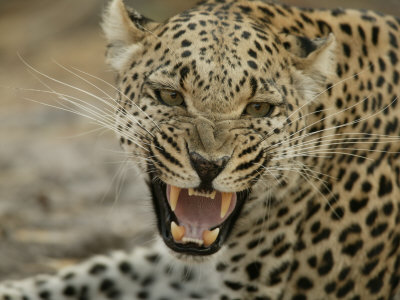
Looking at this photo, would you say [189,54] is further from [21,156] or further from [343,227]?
[21,156]

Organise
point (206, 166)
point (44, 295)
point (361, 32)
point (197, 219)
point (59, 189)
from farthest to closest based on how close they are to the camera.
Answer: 1. point (59, 189)
2. point (44, 295)
3. point (361, 32)
4. point (197, 219)
5. point (206, 166)

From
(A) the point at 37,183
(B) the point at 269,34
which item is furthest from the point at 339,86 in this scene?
(A) the point at 37,183

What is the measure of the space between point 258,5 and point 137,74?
110 centimetres

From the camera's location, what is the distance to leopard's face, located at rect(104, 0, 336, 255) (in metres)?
5.06

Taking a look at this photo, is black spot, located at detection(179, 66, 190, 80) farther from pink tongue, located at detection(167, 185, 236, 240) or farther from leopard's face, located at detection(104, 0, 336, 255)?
pink tongue, located at detection(167, 185, 236, 240)

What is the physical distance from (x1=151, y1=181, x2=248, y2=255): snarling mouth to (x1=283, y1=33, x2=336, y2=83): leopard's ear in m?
1.02

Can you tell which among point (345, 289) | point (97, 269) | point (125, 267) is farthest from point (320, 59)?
point (97, 269)

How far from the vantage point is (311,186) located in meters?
5.86

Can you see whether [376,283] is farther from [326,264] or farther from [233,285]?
[233,285]

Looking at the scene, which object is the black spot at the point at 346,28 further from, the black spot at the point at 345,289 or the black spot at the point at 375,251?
the black spot at the point at 345,289

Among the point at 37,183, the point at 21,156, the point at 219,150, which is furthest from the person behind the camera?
the point at 21,156

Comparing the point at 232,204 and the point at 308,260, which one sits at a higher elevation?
the point at 232,204

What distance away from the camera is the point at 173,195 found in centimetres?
543

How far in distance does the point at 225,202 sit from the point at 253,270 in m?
0.81
